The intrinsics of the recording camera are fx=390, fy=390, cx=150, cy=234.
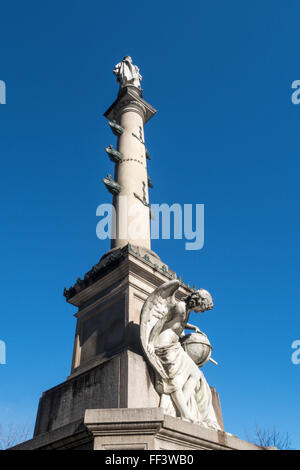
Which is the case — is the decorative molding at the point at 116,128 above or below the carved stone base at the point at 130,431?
above

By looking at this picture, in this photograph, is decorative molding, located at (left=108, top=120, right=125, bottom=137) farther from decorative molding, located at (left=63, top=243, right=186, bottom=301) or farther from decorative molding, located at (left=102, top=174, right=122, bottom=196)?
decorative molding, located at (left=63, top=243, right=186, bottom=301)

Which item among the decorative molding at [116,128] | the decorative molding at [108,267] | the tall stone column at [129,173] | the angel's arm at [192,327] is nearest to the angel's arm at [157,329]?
the angel's arm at [192,327]

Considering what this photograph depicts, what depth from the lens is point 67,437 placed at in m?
5.52

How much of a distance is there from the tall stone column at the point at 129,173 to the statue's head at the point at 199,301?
228 centimetres

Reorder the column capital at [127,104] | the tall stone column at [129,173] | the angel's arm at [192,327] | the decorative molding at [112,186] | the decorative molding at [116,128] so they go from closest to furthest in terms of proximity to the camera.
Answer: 1. the angel's arm at [192,327]
2. the tall stone column at [129,173]
3. the decorative molding at [112,186]
4. the decorative molding at [116,128]
5. the column capital at [127,104]

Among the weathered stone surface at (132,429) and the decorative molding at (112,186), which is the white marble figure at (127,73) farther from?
the weathered stone surface at (132,429)

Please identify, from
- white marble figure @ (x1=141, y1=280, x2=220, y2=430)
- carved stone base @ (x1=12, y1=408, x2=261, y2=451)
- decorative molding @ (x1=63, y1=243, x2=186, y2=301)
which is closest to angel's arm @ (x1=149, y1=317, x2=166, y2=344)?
white marble figure @ (x1=141, y1=280, x2=220, y2=430)

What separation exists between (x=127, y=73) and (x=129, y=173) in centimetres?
651

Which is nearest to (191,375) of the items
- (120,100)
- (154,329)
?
(154,329)

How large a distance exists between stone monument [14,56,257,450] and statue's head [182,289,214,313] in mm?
21

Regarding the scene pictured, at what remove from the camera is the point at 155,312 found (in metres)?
7.39

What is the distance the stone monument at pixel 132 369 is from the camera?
516 centimetres

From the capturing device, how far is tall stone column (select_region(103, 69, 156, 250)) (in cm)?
1013
